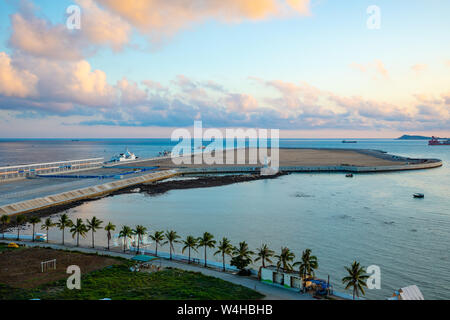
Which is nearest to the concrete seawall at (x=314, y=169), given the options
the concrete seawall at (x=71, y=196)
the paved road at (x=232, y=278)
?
the concrete seawall at (x=71, y=196)

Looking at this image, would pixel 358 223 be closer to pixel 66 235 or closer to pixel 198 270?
pixel 198 270

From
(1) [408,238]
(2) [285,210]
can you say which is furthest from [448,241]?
(2) [285,210]

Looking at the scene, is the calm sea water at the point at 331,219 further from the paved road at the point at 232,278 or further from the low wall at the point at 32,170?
the low wall at the point at 32,170

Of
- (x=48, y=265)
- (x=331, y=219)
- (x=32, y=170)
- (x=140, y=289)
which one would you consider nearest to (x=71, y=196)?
(x=48, y=265)

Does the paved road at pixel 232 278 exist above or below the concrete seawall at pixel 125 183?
below

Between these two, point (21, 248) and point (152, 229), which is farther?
point (152, 229)

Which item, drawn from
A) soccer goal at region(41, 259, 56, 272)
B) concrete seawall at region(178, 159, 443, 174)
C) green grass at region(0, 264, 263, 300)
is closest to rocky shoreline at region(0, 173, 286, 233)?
concrete seawall at region(178, 159, 443, 174)
